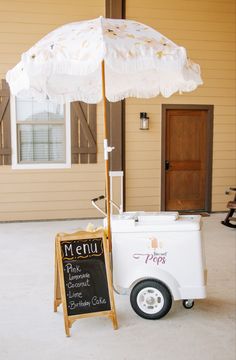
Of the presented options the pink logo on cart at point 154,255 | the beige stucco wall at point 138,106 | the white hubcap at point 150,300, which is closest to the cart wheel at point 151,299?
the white hubcap at point 150,300

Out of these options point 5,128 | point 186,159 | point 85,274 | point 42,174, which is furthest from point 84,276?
point 186,159

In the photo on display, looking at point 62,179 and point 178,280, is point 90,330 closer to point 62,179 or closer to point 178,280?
point 178,280

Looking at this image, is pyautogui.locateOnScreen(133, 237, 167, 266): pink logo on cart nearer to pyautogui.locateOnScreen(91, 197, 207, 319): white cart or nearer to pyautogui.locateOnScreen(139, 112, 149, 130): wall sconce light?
pyautogui.locateOnScreen(91, 197, 207, 319): white cart

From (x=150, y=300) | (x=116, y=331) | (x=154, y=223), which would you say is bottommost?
(x=116, y=331)

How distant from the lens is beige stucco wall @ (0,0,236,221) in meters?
6.43

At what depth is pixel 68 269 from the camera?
269cm

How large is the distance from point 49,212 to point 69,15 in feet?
11.7

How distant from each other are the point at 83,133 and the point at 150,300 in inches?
173

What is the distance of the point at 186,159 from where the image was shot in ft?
23.7

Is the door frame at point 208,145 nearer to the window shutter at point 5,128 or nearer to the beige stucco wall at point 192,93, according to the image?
the beige stucco wall at point 192,93

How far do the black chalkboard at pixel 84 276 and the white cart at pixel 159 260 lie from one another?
0.15 metres

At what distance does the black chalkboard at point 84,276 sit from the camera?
2.68 metres

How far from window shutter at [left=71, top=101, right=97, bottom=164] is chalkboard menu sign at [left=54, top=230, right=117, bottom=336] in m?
4.15

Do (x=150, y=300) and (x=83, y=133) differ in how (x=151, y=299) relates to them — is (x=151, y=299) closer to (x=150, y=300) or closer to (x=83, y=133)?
(x=150, y=300)
